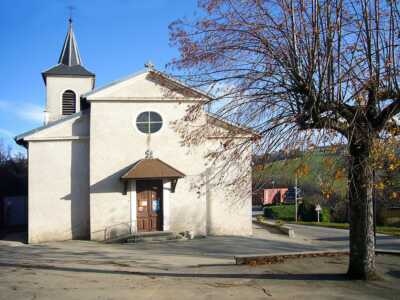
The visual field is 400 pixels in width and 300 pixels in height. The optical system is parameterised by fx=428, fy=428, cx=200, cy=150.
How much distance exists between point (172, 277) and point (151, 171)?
9.06 m

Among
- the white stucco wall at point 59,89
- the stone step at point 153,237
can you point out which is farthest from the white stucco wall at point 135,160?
the white stucco wall at point 59,89

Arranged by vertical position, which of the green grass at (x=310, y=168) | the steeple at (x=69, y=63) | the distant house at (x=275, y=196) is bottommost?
the distant house at (x=275, y=196)

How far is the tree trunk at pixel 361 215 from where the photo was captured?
855 cm

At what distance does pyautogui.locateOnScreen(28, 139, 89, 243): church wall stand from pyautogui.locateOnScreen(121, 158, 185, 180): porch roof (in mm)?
2692

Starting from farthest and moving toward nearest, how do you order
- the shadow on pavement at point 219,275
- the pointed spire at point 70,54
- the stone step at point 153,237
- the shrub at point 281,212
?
the shrub at point 281,212 → the pointed spire at point 70,54 → the stone step at point 153,237 → the shadow on pavement at point 219,275

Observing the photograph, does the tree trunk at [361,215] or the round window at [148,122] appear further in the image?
the round window at [148,122]

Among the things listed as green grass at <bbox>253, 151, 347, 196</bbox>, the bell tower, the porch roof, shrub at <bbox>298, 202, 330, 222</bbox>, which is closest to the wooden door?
the porch roof

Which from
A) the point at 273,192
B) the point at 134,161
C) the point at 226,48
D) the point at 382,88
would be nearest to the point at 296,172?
the point at 382,88

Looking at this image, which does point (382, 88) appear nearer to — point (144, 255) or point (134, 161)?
point (144, 255)

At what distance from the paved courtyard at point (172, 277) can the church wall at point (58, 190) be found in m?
3.58

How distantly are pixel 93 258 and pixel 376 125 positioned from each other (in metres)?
9.76

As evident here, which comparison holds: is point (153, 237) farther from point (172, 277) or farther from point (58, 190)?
point (172, 277)

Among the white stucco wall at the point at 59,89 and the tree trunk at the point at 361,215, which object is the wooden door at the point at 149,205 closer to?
the white stucco wall at the point at 59,89

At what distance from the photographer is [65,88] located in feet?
90.0
